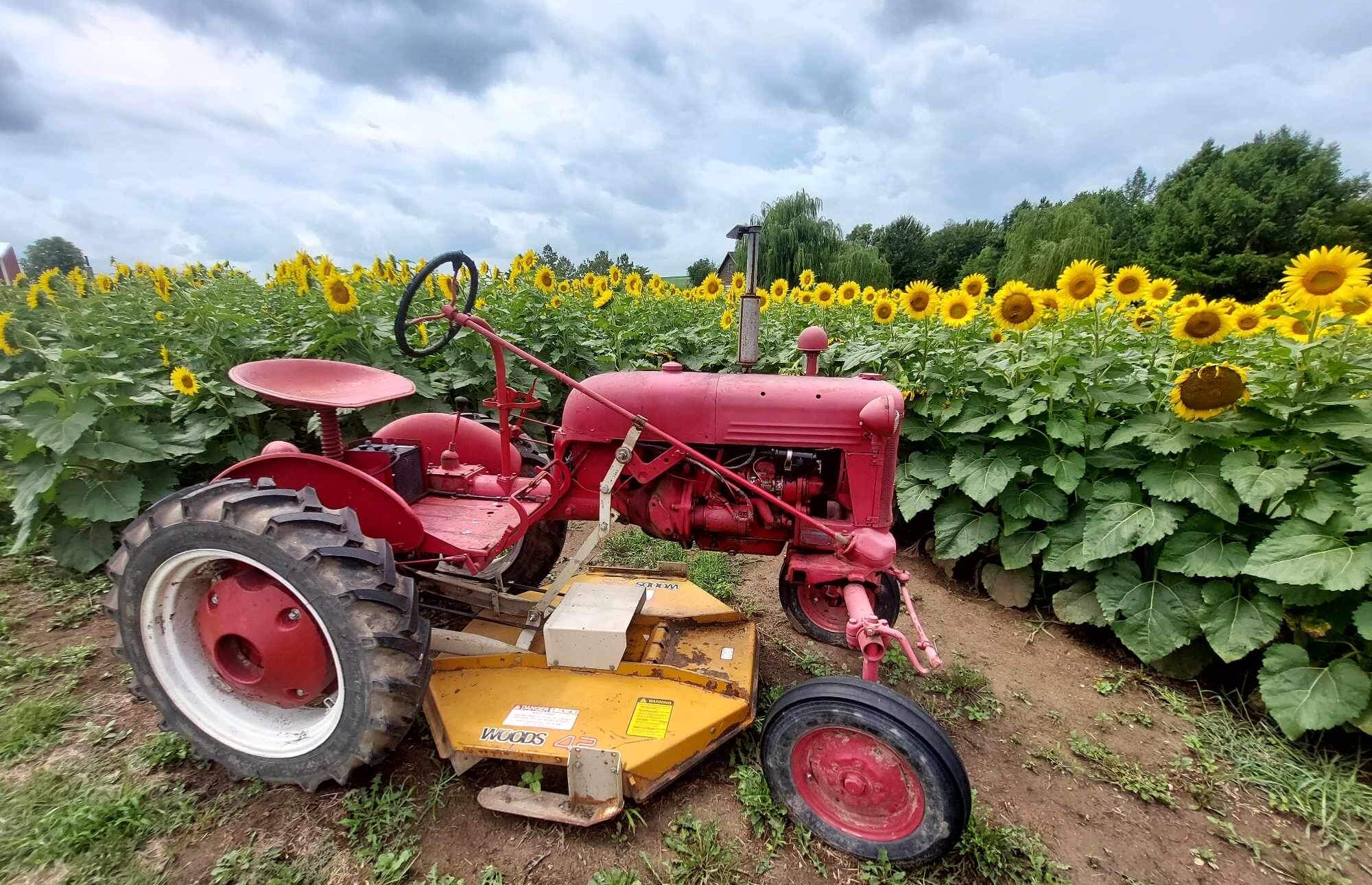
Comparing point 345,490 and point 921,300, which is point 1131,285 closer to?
point 921,300

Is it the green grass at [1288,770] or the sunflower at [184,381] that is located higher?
the sunflower at [184,381]

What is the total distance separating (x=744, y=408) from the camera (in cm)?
225

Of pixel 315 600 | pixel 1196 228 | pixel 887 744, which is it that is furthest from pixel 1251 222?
pixel 315 600

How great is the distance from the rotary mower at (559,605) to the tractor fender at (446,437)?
0.23 metres

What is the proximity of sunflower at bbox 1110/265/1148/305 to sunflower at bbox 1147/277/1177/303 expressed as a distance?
0.14 m

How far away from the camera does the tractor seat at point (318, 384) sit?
86.4 inches

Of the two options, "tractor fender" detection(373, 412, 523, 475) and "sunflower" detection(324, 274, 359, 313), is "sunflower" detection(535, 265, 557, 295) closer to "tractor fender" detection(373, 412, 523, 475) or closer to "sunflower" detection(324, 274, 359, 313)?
"sunflower" detection(324, 274, 359, 313)

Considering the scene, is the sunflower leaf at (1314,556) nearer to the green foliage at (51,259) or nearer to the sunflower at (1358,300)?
the sunflower at (1358,300)

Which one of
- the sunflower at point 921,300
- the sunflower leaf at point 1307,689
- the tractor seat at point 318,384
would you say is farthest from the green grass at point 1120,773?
the tractor seat at point 318,384

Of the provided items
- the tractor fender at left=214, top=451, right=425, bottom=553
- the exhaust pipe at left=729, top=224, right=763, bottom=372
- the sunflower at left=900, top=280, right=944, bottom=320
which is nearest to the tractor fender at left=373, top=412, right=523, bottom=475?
the tractor fender at left=214, top=451, right=425, bottom=553

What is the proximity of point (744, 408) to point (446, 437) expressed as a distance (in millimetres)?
1734

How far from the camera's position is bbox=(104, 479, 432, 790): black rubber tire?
181cm

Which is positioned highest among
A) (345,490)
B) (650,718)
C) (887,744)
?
(345,490)

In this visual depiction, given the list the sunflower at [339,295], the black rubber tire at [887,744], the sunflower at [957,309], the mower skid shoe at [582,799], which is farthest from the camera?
the sunflower at [339,295]
